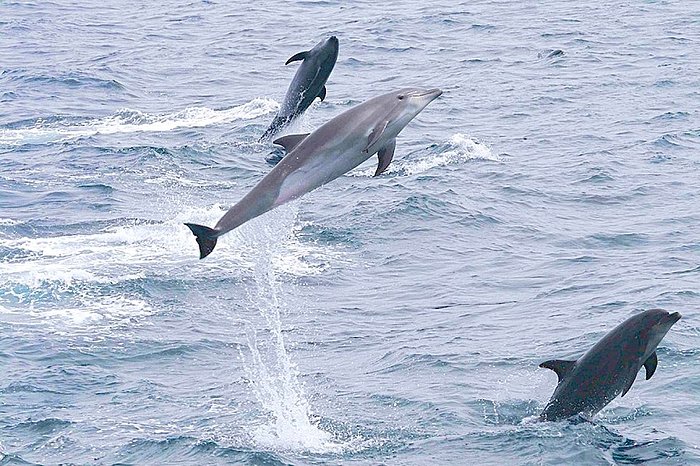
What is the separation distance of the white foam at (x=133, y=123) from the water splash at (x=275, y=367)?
33.1ft

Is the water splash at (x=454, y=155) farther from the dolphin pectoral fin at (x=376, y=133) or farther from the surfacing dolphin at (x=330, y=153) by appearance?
the dolphin pectoral fin at (x=376, y=133)

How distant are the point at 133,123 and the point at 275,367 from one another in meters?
20.5

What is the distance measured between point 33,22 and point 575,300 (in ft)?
143

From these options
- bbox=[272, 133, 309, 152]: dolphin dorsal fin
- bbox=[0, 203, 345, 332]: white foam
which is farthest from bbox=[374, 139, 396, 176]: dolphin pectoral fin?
bbox=[0, 203, 345, 332]: white foam

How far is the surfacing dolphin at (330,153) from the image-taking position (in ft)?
43.2

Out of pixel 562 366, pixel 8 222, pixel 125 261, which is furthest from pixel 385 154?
pixel 8 222

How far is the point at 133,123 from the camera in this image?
42.7m

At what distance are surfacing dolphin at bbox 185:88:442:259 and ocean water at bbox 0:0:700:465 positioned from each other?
6148 mm

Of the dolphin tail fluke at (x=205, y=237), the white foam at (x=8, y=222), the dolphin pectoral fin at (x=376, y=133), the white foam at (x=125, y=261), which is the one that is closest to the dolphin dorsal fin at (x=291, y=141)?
the dolphin pectoral fin at (x=376, y=133)

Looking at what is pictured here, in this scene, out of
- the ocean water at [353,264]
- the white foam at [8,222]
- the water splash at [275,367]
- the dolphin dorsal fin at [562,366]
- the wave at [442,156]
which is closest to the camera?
the dolphin dorsal fin at [562,366]

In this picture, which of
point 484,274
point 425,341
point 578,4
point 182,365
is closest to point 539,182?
point 484,274

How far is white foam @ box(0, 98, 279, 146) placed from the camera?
40938mm

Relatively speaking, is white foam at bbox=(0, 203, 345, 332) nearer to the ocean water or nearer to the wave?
the ocean water

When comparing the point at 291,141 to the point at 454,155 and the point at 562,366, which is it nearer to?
the point at 562,366
